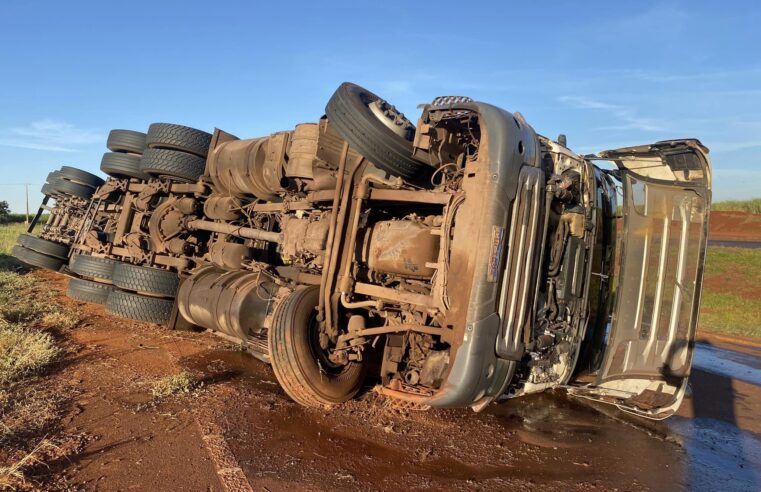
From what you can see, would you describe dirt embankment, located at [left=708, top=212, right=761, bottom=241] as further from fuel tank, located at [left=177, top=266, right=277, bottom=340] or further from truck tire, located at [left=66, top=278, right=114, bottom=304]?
truck tire, located at [left=66, top=278, right=114, bottom=304]

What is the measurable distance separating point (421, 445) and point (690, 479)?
6.18 feet

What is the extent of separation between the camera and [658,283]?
4430 mm

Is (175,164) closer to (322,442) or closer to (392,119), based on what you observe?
(392,119)

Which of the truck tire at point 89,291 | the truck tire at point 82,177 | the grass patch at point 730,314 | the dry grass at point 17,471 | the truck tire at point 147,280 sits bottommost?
the dry grass at point 17,471

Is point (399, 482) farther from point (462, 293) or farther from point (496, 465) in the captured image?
point (462, 293)

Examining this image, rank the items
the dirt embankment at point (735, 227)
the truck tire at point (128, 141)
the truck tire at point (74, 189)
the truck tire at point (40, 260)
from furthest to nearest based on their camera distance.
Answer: the dirt embankment at point (735, 227), the truck tire at point (74, 189), the truck tire at point (40, 260), the truck tire at point (128, 141)

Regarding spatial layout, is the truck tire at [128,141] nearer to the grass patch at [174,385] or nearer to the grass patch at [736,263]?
the grass patch at [174,385]

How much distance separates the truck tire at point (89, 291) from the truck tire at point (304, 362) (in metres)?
4.69

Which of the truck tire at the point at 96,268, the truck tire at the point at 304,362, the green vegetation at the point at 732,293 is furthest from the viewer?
the green vegetation at the point at 732,293

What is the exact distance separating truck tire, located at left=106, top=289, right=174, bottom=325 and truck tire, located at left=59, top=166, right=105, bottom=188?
17.2 feet

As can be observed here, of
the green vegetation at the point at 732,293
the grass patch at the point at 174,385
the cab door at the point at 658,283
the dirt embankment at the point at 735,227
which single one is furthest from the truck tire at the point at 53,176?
the dirt embankment at the point at 735,227

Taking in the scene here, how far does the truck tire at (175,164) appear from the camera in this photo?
766cm

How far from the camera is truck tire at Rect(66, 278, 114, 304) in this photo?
25.8 feet

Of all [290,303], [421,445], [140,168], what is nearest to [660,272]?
[421,445]
